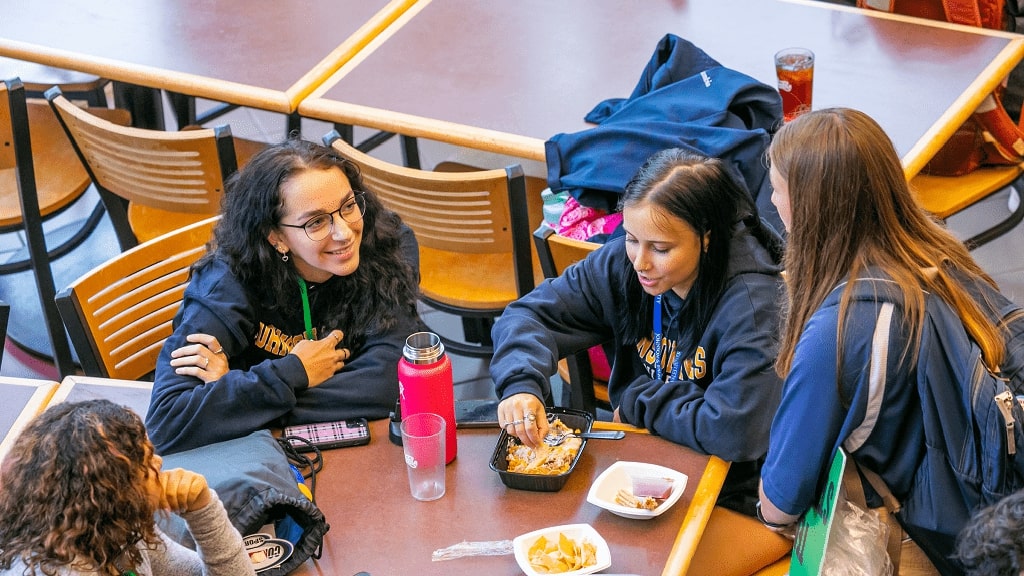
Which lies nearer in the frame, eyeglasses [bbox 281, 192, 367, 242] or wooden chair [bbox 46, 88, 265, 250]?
eyeglasses [bbox 281, 192, 367, 242]

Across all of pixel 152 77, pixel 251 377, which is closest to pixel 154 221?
pixel 152 77

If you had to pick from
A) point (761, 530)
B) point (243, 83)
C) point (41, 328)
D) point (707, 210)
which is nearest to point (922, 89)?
point (707, 210)

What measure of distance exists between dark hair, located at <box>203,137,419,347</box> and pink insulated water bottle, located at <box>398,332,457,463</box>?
0.33 metres

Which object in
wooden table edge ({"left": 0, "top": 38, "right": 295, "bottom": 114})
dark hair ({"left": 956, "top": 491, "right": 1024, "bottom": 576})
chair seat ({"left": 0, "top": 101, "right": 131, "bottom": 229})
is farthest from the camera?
chair seat ({"left": 0, "top": 101, "right": 131, "bottom": 229})

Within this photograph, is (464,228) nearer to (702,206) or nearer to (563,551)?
(702,206)

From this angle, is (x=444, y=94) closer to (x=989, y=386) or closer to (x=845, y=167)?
(x=845, y=167)

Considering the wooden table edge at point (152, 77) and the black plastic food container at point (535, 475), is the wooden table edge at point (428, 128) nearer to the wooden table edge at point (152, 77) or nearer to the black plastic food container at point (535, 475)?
the wooden table edge at point (152, 77)

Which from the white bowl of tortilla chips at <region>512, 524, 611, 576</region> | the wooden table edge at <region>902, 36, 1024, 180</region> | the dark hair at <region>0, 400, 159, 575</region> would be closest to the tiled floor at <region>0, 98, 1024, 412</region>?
the wooden table edge at <region>902, 36, 1024, 180</region>

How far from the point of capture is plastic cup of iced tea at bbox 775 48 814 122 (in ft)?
9.75

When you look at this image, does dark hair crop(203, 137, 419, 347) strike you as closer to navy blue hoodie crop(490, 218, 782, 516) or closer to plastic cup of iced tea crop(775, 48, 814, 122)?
navy blue hoodie crop(490, 218, 782, 516)

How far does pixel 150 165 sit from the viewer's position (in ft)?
10.5

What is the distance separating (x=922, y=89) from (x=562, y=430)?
177 cm

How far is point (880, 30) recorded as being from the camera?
346 cm

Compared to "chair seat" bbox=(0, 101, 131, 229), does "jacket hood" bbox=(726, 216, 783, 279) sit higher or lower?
higher
